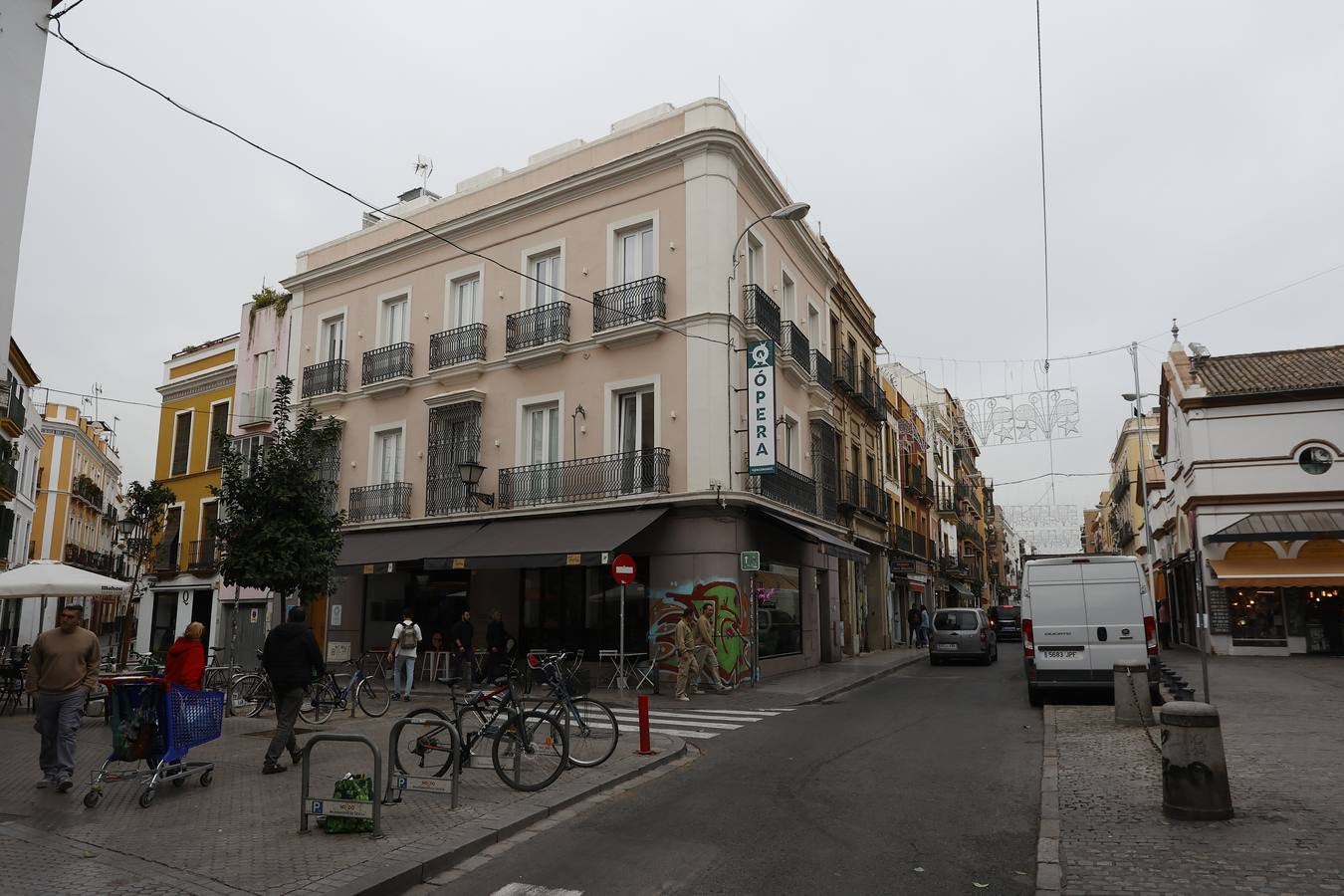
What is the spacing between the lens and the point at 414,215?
23953 mm

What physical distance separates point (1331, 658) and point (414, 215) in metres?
27.7

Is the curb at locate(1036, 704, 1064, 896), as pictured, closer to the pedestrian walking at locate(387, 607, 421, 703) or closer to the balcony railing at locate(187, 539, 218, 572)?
the pedestrian walking at locate(387, 607, 421, 703)

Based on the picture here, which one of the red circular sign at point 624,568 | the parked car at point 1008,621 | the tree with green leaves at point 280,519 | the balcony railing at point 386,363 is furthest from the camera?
the parked car at point 1008,621

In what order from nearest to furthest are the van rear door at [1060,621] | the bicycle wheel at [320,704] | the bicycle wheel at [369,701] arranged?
the bicycle wheel at [320,704], the van rear door at [1060,621], the bicycle wheel at [369,701]

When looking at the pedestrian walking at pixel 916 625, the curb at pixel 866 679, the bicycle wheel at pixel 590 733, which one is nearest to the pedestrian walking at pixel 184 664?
the bicycle wheel at pixel 590 733

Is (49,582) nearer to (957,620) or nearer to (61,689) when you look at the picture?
(61,689)

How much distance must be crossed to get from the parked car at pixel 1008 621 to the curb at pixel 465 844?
34536 mm

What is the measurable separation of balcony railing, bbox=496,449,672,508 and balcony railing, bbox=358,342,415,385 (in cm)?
472

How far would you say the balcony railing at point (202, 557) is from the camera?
89.3 feet

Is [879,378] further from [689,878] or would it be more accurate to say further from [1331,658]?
[689,878]

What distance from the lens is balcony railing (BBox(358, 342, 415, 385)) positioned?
22781 millimetres

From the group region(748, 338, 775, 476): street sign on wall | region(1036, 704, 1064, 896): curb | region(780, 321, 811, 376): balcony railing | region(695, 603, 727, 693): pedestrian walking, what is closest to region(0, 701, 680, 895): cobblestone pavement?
region(1036, 704, 1064, 896): curb

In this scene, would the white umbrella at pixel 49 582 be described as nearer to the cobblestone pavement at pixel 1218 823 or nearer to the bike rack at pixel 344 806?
the bike rack at pixel 344 806

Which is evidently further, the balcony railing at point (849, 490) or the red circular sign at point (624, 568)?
the balcony railing at point (849, 490)
